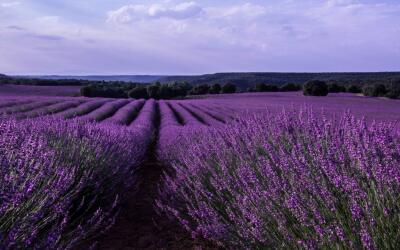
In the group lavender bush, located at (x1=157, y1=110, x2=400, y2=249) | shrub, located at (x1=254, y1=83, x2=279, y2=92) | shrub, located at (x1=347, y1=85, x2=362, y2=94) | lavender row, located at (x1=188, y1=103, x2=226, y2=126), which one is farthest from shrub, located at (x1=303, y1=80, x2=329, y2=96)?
lavender bush, located at (x1=157, y1=110, x2=400, y2=249)

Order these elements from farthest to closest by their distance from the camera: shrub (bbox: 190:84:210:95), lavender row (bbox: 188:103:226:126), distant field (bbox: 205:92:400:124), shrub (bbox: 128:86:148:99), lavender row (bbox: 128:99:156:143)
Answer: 1. shrub (bbox: 190:84:210:95)
2. shrub (bbox: 128:86:148:99)
3. distant field (bbox: 205:92:400:124)
4. lavender row (bbox: 188:103:226:126)
5. lavender row (bbox: 128:99:156:143)

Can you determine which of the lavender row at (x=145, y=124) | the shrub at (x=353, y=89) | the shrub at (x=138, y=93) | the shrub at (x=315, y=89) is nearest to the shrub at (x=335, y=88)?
the shrub at (x=353, y=89)

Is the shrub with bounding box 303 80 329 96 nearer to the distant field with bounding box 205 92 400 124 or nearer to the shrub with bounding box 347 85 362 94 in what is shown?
the shrub with bounding box 347 85 362 94

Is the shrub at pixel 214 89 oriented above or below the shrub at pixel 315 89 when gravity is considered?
below

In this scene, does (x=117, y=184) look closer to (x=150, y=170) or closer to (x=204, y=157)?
(x=204, y=157)

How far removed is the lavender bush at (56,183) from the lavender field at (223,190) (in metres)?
0.01

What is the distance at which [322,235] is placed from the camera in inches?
81.8

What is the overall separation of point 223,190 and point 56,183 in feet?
4.91

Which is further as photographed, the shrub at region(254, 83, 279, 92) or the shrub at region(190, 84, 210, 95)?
the shrub at region(190, 84, 210, 95)

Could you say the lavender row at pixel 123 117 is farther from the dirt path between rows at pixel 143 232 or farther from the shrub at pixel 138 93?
the shrub at pixel 138 93

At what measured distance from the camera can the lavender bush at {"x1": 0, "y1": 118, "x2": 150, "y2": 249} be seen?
2309 mm

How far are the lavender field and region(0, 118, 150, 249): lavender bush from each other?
0.04ft

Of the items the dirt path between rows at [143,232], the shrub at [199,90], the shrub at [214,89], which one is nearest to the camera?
the dirt path between rows at [143,232]

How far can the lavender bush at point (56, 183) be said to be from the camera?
2.31m
